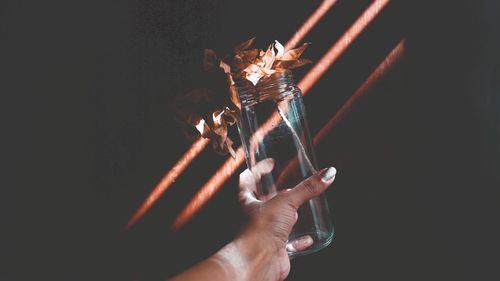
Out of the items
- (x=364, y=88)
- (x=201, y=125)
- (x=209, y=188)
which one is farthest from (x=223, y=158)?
(x=364, y=88)

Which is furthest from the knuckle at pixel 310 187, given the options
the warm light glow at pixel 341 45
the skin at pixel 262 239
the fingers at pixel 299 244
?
the warm light glow at pixel 341 45

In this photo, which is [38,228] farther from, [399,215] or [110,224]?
[399,215]

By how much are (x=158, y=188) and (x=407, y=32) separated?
19.9 inches

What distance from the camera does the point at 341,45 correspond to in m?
0.83

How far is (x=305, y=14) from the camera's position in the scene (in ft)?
2.75

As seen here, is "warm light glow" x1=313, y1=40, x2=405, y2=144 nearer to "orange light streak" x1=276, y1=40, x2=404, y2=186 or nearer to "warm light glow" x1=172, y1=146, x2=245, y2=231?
"orange light streak" x1=276, y1=40, x2=404, y2=186

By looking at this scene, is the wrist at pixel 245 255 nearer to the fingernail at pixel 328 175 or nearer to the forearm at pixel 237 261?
the forearm at pixel 237 261

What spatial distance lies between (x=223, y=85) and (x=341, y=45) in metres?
0.25

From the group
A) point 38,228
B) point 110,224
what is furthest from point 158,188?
point 38,228

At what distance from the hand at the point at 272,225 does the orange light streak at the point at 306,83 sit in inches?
5.8

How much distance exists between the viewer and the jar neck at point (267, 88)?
2.32 ft

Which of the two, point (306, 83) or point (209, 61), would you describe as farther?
point (306, 83)

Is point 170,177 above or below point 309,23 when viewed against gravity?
below

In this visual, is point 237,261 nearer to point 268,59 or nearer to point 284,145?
point 284,145
